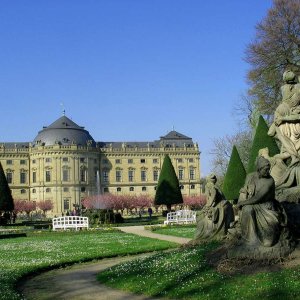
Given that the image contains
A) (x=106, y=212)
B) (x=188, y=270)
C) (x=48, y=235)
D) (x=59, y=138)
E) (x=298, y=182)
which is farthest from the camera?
(x=59, y=138)

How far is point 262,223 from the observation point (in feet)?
25.0

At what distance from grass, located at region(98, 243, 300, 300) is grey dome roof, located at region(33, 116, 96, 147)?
7012cm

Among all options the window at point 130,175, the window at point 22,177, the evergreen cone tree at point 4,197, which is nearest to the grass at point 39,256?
the evergreen cone tree at point 4,197

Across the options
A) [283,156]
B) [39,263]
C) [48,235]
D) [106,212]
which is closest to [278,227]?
[283,156]

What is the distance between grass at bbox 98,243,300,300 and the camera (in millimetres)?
6582

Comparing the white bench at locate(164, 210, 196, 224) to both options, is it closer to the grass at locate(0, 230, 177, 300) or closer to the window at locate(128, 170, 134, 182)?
the grass at locate(0, 230, 177, 300)

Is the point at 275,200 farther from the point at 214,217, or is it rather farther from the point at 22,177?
the point at 22,177

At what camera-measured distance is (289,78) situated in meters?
9.54

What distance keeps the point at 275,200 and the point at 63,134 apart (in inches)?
2887

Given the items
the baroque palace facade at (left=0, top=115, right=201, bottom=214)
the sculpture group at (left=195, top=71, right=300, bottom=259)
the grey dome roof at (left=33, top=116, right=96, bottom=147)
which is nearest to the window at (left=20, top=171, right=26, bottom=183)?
the baroque palace facade at (left=0, top=115, right=201, bottom=214)

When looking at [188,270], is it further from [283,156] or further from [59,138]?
[59,138]

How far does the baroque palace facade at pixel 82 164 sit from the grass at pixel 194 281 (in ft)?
214

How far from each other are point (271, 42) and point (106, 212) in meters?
13.6

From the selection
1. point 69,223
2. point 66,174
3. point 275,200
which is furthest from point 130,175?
point 275,200
